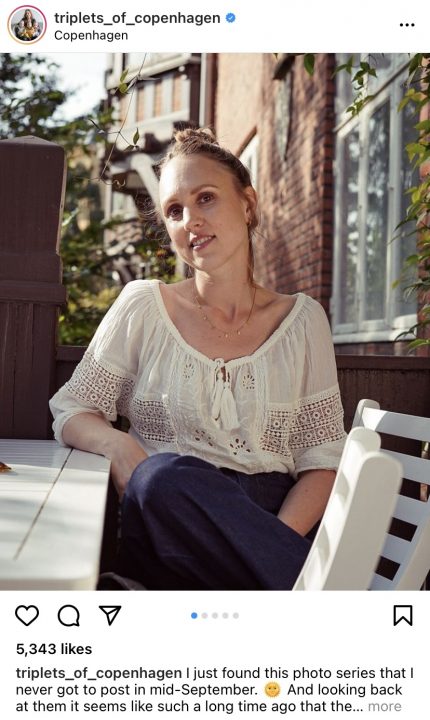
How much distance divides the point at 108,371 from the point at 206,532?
747 mm

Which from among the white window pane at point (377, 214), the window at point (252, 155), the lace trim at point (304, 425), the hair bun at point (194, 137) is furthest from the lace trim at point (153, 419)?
the window at point (252, 155)

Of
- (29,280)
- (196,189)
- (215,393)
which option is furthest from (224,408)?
(29,280)

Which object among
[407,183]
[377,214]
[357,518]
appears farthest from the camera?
[377,214]

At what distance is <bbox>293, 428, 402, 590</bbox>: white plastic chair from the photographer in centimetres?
87

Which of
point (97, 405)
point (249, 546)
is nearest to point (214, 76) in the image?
point (97, 405)

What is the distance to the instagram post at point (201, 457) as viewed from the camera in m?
0.96
